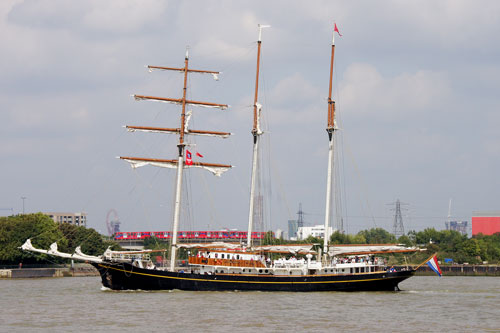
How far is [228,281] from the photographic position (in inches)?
3425

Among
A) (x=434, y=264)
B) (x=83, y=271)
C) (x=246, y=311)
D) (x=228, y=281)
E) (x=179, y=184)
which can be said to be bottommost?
(x=246, y=311)

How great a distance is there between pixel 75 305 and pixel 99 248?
338 feet

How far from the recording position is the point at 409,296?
8688cm

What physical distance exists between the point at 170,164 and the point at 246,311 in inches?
1283

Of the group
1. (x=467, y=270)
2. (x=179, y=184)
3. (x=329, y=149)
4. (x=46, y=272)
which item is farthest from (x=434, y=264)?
(x=467, y=270)

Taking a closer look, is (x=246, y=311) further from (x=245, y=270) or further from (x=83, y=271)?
(x=83, y=271)

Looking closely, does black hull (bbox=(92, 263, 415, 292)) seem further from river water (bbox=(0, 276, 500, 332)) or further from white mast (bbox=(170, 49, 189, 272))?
white mast (bbox=(170, 49, 189, 272))

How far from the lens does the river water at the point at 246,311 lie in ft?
195

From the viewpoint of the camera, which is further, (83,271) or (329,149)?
(83,271)

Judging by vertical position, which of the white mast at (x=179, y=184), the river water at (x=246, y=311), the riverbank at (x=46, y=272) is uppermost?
the white mast at (x=179, y=184)

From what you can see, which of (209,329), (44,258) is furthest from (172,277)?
(44,258)

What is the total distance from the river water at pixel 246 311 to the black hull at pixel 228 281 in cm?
144

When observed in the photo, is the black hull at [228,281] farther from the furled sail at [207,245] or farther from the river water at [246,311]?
the furled sail at [207,245]

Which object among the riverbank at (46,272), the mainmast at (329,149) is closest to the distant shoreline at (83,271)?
the riverbank at (46,272)
